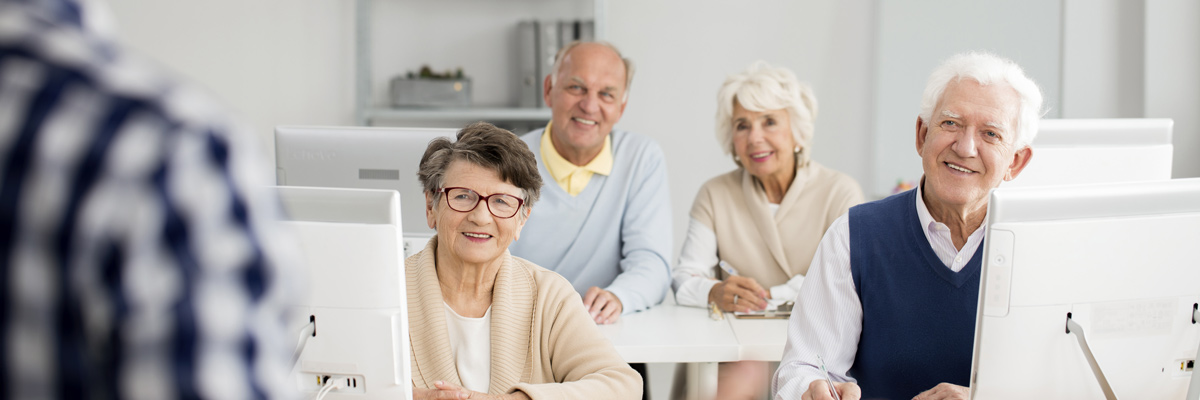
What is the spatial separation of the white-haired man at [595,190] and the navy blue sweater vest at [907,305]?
28.5 inches

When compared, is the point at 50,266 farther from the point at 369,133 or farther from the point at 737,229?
the point at 737,229

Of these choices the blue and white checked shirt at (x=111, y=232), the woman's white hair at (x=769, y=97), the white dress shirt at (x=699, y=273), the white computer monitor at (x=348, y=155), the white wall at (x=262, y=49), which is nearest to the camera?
the blue and white checked shirt at (x=111, y=232)

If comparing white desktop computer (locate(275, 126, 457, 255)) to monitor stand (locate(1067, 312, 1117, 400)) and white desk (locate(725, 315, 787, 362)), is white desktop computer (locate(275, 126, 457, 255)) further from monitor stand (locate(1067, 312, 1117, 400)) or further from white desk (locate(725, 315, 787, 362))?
monitor stand (locate(1067, 312, 1117, 400))

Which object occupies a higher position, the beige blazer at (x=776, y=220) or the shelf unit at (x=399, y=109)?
the shelf unit at (x=399, y=109)

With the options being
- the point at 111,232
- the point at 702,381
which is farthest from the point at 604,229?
the point at 111,232

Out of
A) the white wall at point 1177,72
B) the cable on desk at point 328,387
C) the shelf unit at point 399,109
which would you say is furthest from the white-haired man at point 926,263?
the shelf unit at point 399,109

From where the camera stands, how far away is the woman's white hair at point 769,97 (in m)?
2.62

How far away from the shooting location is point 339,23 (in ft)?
13.3

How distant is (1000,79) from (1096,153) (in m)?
0.36

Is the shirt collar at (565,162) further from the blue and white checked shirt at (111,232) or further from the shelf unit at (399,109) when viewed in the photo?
the blue and white checked shirt at (111,232)

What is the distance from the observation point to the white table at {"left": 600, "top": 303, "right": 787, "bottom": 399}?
1935mm

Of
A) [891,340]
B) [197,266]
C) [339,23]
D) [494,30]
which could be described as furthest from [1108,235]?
[339,23]

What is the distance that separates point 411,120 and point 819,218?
220 centimetres

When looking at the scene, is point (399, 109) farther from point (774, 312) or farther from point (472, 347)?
point (472, 347)
